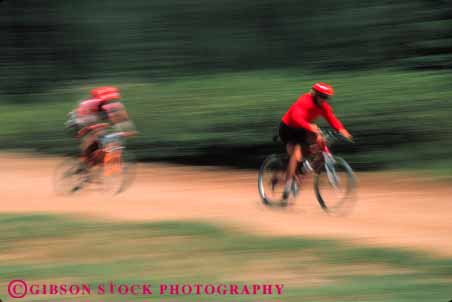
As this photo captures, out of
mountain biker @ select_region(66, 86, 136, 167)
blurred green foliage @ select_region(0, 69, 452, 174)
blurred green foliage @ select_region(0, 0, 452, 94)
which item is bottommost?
mountain biker @ select_region(66, 86, 136, 167)

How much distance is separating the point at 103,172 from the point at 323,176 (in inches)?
136

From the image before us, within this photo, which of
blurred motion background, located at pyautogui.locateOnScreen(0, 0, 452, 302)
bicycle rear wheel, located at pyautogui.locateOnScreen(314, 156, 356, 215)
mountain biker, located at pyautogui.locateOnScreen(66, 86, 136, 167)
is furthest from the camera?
mountain biker, located at pyautogui.locateOnScreen(66, 86, 136, 167)

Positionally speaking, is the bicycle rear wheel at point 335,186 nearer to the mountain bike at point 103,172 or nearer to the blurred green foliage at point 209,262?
the blurred green foliage at point 209,262

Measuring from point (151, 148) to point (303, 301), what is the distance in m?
10.3

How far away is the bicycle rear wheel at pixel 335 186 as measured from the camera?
32.8ft

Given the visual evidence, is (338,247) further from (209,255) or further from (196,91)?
(196,91)

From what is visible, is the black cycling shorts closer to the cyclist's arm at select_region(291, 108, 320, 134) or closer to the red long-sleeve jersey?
the red long-sleeve jersey

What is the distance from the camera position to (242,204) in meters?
11.7

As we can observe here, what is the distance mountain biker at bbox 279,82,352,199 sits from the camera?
966 cm

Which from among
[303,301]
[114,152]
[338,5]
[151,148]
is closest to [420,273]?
[303,301]

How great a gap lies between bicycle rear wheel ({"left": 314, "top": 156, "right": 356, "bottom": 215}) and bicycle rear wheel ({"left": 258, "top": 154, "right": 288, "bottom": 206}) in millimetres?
529

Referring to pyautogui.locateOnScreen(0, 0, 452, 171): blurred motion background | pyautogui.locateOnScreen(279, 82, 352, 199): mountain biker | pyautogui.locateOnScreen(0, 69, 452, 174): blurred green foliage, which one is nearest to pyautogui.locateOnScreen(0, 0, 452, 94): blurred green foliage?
pyautogui.locateOnScreen(0, 0, 452, 171): blurred motion background

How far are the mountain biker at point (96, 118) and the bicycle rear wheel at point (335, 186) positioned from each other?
9.51 feet

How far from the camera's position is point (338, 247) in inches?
301
